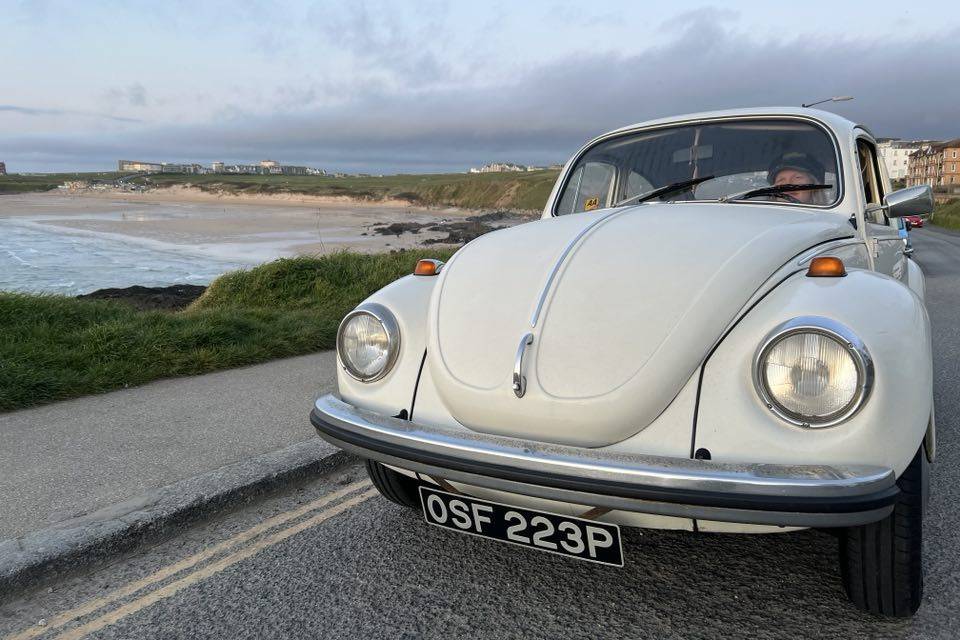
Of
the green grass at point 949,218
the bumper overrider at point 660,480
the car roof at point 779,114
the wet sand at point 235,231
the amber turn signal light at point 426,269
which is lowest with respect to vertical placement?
the green grass at point 949,218

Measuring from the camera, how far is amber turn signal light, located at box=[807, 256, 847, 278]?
240 centimetres

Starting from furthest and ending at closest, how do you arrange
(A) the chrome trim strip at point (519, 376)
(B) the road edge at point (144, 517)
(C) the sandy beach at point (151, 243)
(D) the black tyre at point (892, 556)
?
(C) the sandy beach at point (151, 243) < (B) the road edge at point (144, 517) < (A) the chrome trim strip at point (519, 376) < (D) the black tyre at point (892, 556)

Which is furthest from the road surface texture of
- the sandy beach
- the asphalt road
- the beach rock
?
the sandy beach

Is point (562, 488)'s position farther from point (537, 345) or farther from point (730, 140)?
point (730, 140)

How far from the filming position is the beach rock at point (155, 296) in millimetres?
10775

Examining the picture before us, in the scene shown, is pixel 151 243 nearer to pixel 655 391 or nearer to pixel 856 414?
pixel 655 391

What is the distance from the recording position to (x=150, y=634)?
94.8 inches

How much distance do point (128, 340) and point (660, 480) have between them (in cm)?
536

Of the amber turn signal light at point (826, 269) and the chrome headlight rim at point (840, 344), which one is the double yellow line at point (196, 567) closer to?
the chrome headlight rim at point (840, 344)

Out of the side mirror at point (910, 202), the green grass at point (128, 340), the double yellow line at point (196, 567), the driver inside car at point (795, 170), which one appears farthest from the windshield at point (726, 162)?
the green grass at point (128, 340)

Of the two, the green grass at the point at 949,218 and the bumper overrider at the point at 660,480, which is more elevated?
the bumper overrider at the point at 660,480

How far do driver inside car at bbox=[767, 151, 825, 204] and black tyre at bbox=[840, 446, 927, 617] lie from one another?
5.63ft

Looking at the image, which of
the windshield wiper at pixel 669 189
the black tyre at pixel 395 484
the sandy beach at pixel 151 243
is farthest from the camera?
the sandy beach at pixel 151 243

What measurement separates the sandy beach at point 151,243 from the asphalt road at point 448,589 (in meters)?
12.2
